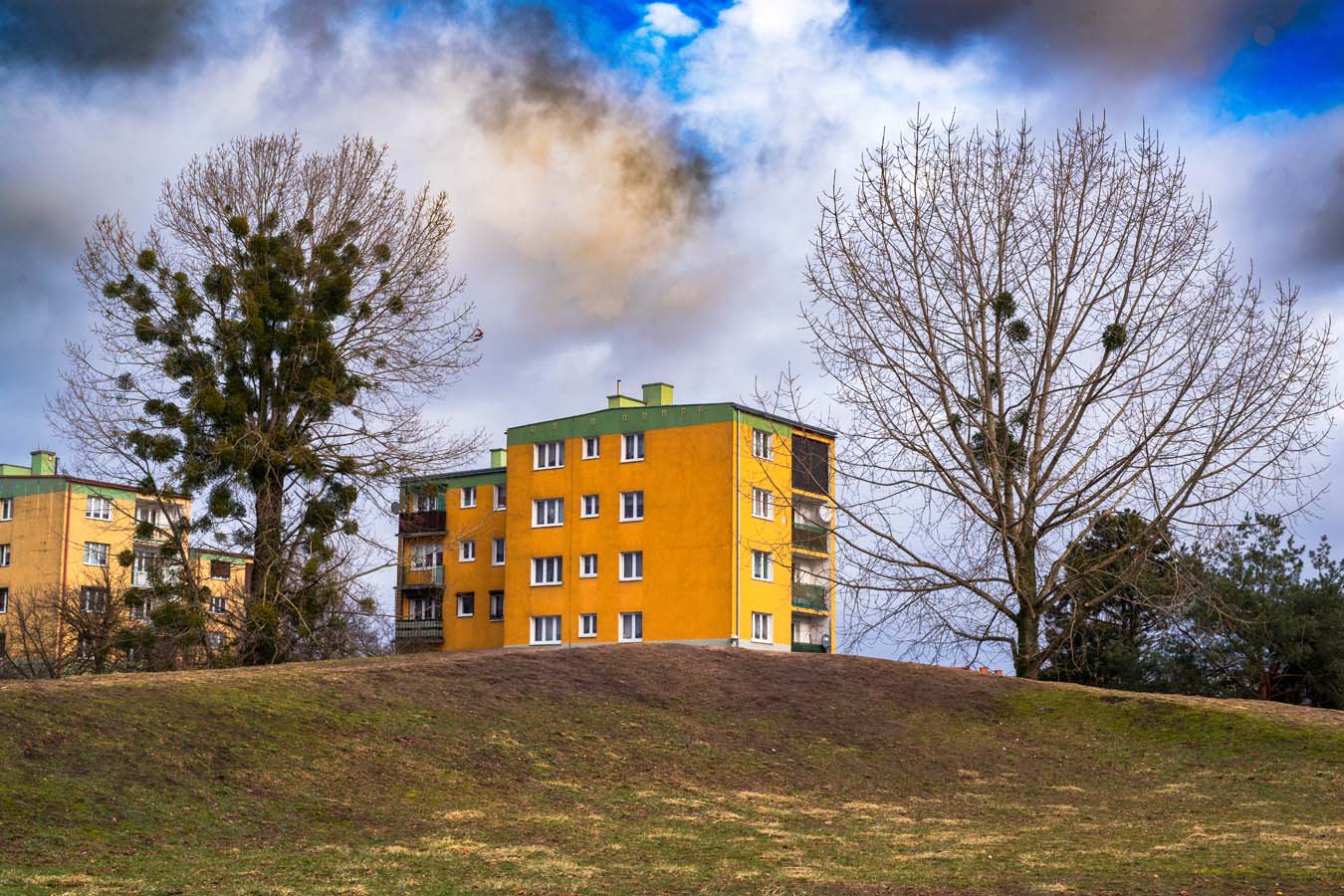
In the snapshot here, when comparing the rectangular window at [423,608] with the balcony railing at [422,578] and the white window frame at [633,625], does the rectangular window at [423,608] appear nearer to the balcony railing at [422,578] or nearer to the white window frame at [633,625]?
the balcony railing at [422,578]

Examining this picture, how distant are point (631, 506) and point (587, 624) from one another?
5490 mm

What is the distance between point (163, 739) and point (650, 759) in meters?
6.43

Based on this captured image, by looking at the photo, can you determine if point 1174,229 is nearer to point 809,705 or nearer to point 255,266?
point 809,705

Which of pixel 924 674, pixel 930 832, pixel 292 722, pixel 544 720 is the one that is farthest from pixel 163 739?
pixel 924 674

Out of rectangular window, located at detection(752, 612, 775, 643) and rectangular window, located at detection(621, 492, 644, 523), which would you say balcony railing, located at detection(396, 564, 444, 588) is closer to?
rectangular window, located at detection(621, 492, 644, 523)

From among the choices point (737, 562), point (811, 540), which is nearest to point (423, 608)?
point (737, 562)

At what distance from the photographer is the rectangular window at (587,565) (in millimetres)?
59688

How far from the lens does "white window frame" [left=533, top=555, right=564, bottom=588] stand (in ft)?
199

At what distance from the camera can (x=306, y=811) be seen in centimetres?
1475

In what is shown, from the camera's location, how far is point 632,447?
196ft

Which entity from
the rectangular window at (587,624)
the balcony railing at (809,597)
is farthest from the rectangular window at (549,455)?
the balcony railing at (809,597)

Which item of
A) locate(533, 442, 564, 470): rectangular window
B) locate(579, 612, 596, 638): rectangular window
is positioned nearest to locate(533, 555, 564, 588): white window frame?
locate(579, 612, 596, 638): rectangular window

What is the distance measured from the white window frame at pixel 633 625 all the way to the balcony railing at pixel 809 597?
267 inches

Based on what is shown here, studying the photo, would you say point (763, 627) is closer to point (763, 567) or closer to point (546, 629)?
point (763, 567)
